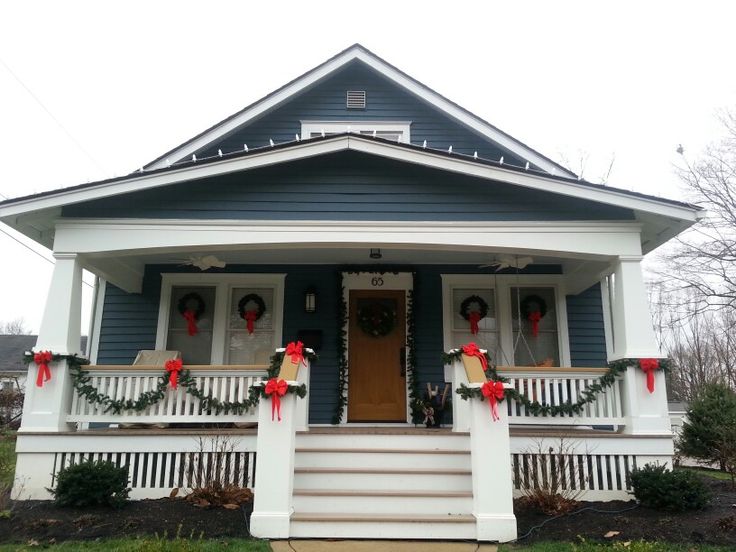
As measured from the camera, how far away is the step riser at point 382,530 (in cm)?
496

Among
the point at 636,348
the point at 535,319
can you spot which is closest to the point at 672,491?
the point at 636,348

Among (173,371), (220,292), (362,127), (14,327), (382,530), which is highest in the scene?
(14,327)

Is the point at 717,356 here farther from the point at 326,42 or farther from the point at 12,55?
the point at 12,55

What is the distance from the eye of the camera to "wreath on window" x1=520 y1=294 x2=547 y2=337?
8727 mm

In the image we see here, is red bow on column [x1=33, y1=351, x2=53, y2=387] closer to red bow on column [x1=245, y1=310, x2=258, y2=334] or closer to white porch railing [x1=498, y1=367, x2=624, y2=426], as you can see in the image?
red bow on column [x1=245, y1=310, x2=258, y2=334]

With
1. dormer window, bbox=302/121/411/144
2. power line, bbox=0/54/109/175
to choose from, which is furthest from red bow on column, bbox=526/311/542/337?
power line, bbox=0/54/109/175

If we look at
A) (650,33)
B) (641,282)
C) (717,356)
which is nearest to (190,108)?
(650,33)

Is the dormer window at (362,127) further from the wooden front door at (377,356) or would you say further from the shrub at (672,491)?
the shrub at (672,491)

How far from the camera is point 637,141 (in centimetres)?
2722

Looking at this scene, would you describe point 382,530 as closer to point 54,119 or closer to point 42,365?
point 42,365

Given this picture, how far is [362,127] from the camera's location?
381 inches

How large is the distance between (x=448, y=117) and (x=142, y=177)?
201 inches

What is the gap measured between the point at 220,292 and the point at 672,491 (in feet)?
21.1

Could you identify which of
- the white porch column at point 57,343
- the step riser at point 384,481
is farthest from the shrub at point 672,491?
the white porch column at point 57,343
